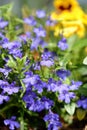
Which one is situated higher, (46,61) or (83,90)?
(46,61)

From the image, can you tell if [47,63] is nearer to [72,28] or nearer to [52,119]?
[52,119]

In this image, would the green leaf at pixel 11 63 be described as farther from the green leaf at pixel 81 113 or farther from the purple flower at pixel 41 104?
the green leaf at pixel 81 113

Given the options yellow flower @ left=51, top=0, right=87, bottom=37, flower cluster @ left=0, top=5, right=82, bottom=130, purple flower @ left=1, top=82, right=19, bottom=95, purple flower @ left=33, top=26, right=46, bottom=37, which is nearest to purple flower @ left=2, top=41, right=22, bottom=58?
flower cluster @ left=0, top=5, right=82, bottom=130

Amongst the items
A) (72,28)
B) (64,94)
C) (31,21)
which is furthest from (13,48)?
(72,28)

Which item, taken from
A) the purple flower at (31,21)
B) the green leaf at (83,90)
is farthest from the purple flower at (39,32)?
the green leaf at (83,90)

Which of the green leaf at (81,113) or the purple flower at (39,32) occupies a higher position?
the purple flower at (39,32)

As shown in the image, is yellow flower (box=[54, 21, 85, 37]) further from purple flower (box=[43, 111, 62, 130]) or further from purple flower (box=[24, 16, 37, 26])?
purple flower (box=[43, 111, 62, 130])

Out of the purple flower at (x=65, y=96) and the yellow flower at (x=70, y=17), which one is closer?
the purple flower at (x=65, y=96)

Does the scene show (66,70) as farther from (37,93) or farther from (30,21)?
(30,21)

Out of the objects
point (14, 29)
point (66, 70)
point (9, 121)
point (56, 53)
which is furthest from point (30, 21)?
point (9, 121)
